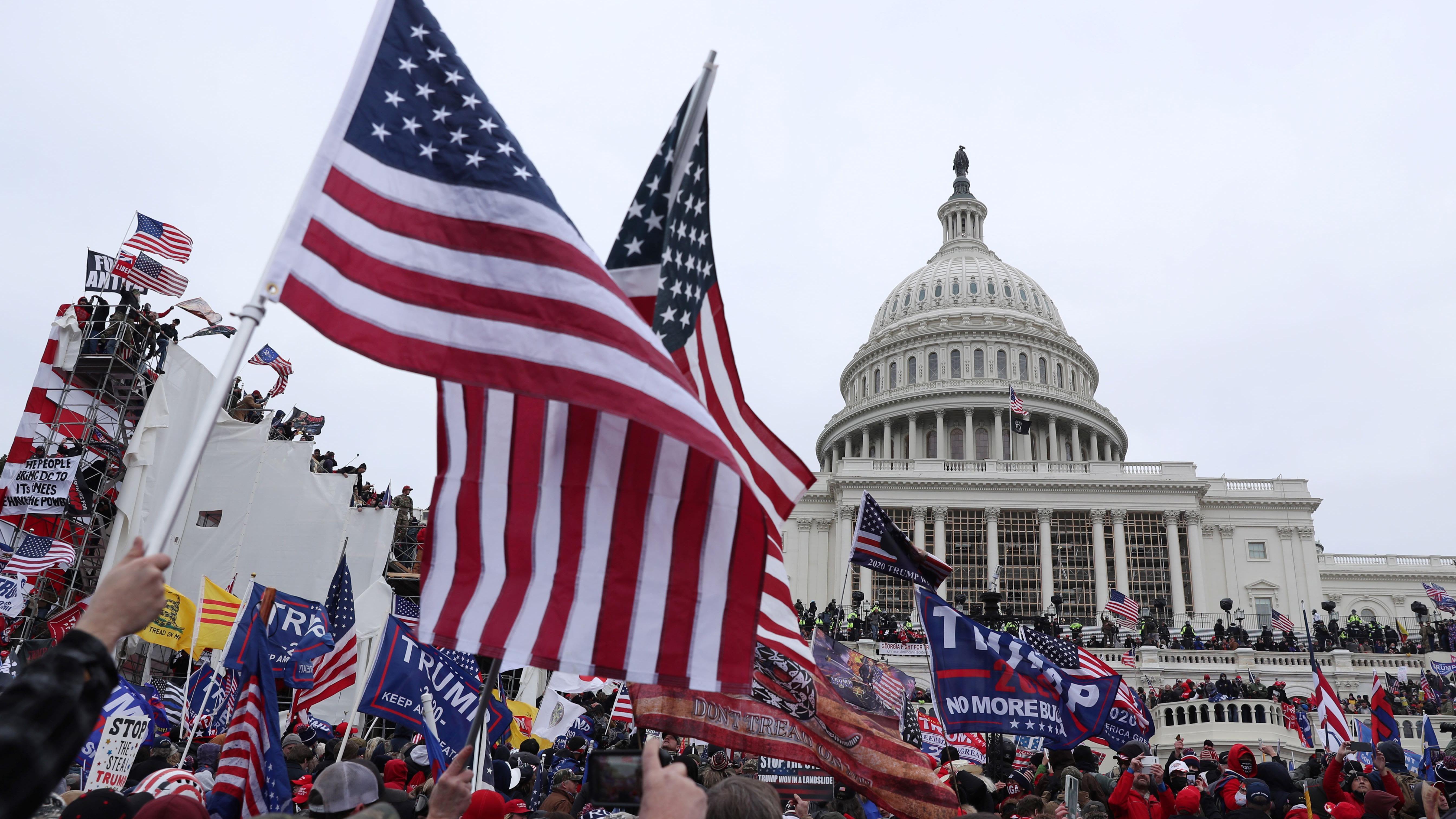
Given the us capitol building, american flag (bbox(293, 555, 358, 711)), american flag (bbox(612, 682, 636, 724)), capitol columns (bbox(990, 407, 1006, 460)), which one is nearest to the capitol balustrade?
the us capitol building

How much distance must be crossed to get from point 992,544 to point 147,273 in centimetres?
4472

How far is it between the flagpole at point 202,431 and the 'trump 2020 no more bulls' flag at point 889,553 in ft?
30.3

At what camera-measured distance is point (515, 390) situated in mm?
4414

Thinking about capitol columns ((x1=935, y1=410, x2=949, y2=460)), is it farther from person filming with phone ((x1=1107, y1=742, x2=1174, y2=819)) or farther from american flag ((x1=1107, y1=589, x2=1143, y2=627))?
person filming with phone ((x1=1107, y1=742, x2=1174, y2=819))

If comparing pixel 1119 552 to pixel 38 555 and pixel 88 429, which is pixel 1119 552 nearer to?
pixel 88 429

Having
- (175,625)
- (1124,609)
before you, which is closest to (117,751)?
(175,625)

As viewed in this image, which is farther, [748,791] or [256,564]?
[256,564]

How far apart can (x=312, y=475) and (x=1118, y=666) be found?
29.2 meters

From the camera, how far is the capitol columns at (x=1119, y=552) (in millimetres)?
59062

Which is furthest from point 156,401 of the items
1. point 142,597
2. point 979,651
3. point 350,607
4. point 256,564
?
point 142,597

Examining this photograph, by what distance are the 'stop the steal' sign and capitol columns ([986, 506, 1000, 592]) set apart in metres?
44.5

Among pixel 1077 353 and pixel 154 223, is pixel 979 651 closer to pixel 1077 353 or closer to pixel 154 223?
pixel 154 223

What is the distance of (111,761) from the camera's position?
9.08 m

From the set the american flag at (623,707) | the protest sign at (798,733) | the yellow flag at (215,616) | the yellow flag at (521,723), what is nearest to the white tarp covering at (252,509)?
the yellow flag at (215,616)
